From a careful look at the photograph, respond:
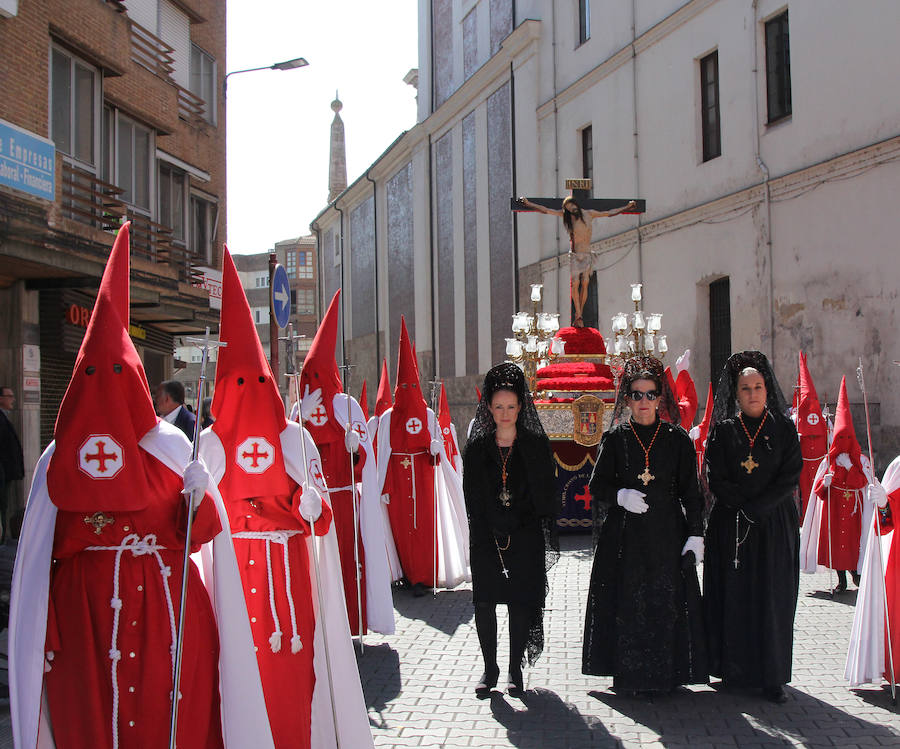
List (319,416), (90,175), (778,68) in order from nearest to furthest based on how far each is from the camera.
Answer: (319,416) < (90,175) < (778,68)

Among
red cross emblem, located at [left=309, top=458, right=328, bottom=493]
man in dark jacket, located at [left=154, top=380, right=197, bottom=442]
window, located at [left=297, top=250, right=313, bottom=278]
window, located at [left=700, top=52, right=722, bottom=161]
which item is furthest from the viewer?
window, located at [left=297, top=250, right=313, bottom=278]

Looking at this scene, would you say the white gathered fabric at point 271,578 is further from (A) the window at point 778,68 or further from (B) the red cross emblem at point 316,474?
(A) the window at point 778,68

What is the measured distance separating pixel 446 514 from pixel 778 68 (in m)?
11.2

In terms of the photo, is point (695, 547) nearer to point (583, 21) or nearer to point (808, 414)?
point (808, 414)

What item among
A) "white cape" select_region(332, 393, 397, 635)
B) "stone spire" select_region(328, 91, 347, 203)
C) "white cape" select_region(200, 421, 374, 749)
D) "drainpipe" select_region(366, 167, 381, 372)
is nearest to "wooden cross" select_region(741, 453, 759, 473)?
"white cape" select_region(200, 421, 374, 749)

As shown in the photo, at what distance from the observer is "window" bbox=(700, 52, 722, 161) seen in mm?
17484

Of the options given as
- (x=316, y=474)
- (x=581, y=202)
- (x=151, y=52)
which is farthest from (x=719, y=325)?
(x=316, y=474)

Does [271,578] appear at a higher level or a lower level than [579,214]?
lower

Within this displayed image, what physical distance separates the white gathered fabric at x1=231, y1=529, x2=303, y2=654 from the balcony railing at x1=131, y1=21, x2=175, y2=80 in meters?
13.6

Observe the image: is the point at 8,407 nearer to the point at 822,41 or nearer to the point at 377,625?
the point at 377,625

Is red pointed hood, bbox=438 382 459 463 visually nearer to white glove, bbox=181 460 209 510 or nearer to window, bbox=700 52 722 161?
white glove, bbox=181 460 209 510

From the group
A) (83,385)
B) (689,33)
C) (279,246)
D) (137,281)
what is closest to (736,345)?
(689,33)

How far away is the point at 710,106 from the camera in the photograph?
58.1ft

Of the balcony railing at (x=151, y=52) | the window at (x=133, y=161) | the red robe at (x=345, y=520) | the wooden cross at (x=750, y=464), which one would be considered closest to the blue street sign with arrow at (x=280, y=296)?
the red robe at (x=345, y=520)
